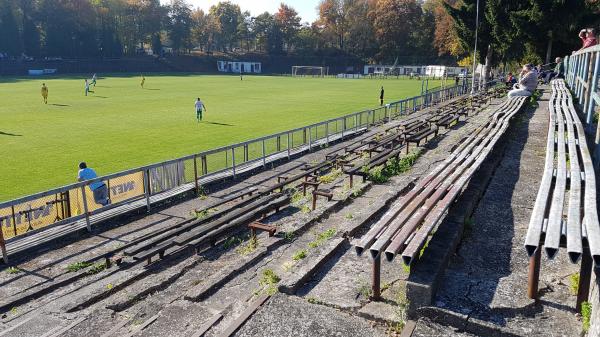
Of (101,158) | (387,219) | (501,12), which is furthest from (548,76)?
(387,219)

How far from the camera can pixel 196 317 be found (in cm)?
493

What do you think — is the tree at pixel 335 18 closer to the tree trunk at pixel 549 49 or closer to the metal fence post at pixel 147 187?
the tree trunk at pixel 549 49

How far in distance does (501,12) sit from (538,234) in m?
32.7

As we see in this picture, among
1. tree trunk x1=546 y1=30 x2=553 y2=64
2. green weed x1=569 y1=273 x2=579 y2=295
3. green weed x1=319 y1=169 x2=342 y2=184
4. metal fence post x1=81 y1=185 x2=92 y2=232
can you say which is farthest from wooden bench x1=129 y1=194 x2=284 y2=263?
tree trunk x1=546 y1=30 x2=553 y2=64

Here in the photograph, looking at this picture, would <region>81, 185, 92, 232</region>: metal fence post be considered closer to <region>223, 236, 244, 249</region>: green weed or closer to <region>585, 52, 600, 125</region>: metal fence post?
<region>223, 236, 244, 249</region>: green weed

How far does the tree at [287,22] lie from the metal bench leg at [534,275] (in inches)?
4392

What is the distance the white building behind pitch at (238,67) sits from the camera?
99.5 metres

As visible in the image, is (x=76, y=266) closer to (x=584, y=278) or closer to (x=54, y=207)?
(x=54, y=207)

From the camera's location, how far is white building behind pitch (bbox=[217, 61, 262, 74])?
326 feet

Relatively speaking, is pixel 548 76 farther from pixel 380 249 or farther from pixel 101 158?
pixel 380 249

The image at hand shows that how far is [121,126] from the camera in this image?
24.8 m

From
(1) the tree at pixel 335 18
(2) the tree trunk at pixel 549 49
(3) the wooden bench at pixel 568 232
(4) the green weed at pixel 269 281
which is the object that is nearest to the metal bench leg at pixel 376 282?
(4) the green weed at pixel 269 281

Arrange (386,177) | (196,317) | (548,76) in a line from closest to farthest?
(196,317)
(386,177)
(548,76)

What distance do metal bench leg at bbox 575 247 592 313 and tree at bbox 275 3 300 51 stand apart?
367 ft
